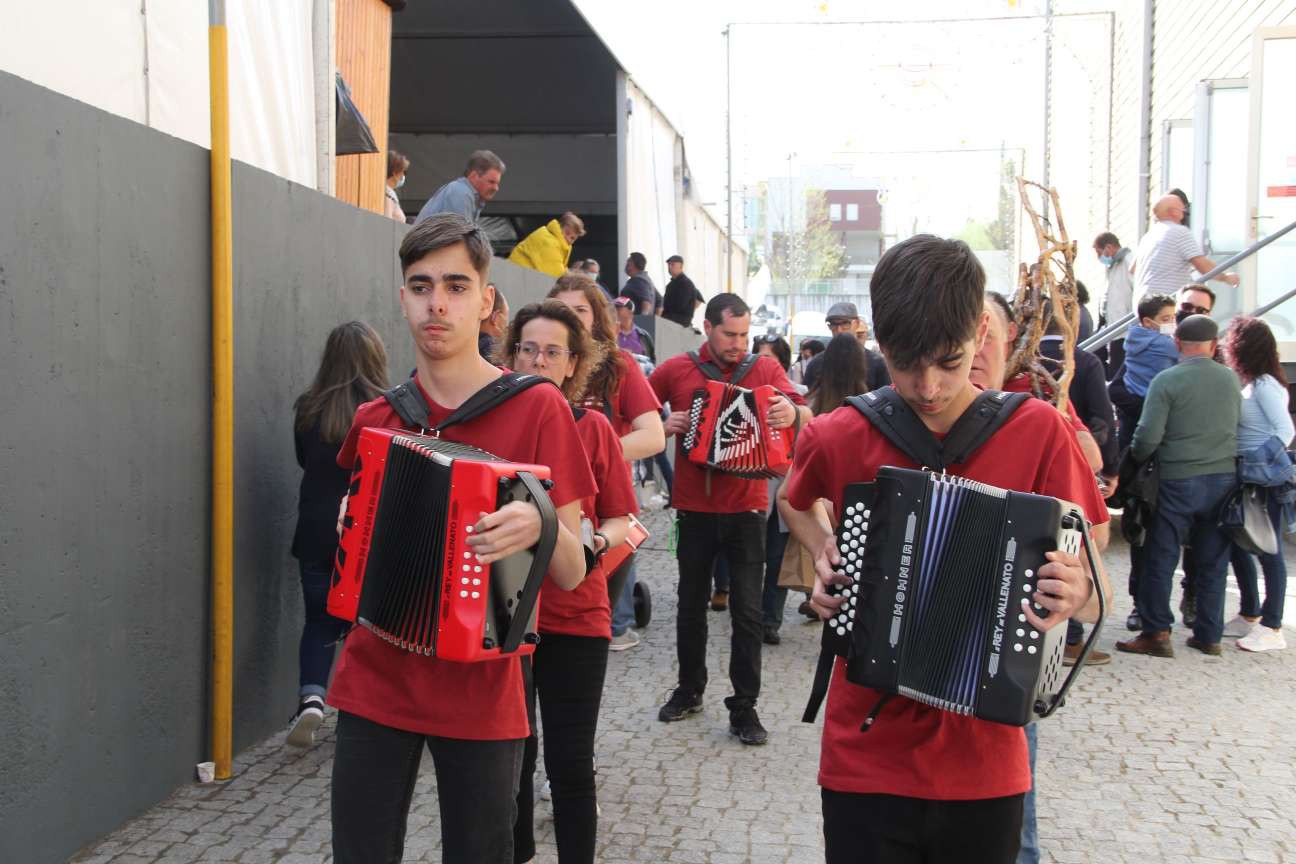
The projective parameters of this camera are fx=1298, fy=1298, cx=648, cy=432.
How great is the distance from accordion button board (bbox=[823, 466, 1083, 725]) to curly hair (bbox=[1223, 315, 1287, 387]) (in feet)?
22.4

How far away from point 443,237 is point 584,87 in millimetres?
17597

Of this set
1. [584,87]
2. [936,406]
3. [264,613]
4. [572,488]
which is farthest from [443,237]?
[584,87]

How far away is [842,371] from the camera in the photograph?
27.5 feet

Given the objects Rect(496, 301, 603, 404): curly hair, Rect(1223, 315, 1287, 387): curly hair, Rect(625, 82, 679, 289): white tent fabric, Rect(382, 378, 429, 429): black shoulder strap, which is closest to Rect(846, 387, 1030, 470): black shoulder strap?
Rect(382, 378, 429, 429): black shoulder strap

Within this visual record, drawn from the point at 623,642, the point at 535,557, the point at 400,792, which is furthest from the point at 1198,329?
the point at 400,792

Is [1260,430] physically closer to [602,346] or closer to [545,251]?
[602,346]

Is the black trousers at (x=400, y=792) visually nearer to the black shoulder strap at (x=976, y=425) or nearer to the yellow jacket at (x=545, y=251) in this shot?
the black shoulder strap at (x=976, y=425)

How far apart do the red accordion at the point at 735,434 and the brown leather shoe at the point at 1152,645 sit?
3227 millimetres

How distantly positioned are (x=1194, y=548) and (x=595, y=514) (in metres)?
5.78

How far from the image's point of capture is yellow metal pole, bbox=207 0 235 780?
213 inches

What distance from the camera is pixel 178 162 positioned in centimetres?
518

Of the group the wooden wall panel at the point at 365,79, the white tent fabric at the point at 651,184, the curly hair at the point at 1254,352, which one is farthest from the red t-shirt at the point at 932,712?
the white tent fabric at the point at 651,184

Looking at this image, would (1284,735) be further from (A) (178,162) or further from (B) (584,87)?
(B) (584,87)

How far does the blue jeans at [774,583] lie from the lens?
28.5 ft
